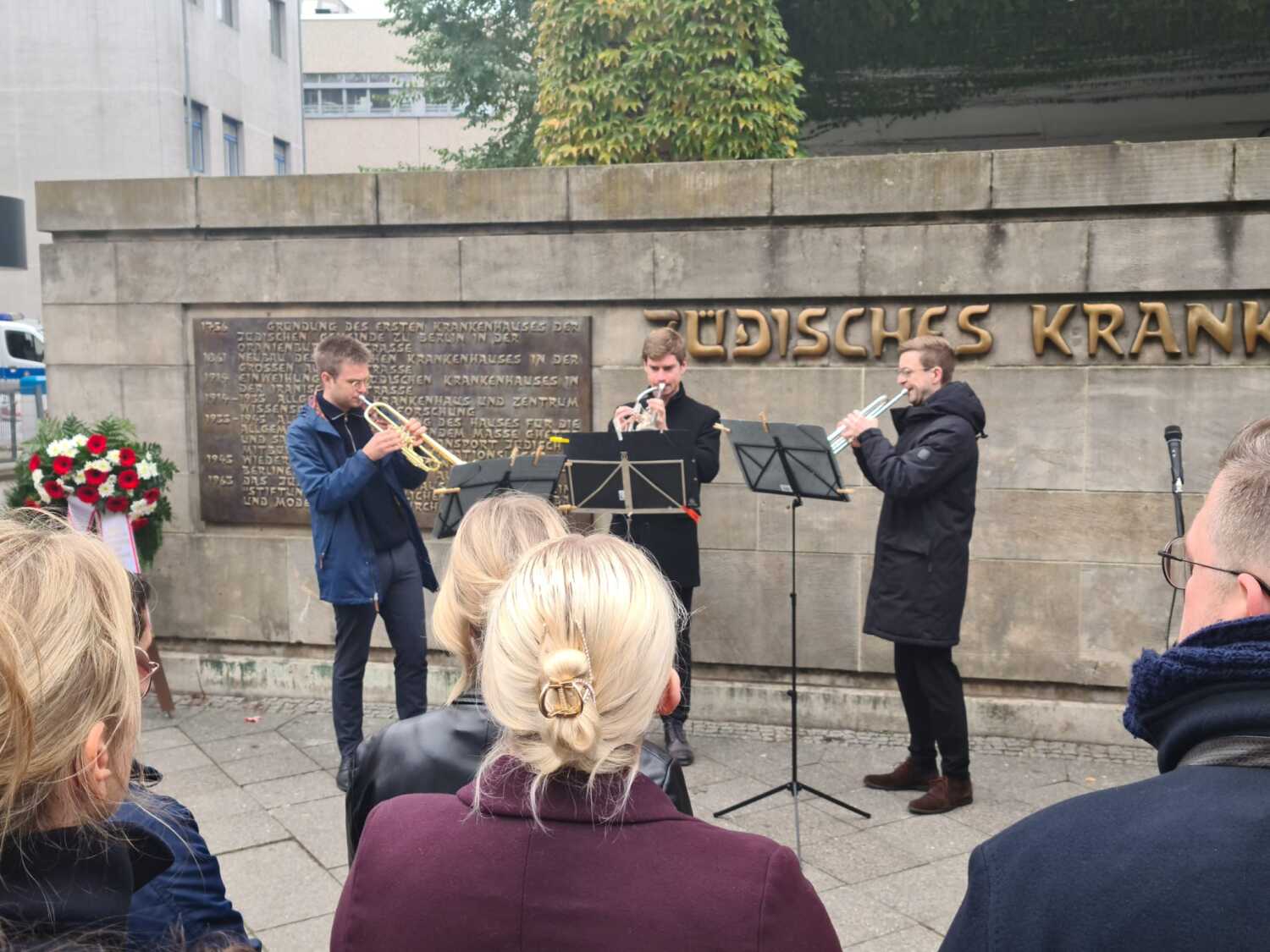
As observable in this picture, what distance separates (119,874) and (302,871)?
12.3ft

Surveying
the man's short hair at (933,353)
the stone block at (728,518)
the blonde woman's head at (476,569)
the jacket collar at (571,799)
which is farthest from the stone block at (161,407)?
the jacket collar at (571,799)

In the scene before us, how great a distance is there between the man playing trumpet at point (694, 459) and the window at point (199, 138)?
27.8m

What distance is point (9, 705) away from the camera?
1.42 m

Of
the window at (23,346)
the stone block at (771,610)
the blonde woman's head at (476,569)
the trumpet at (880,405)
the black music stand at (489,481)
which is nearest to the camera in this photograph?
the blonde woman's head at (476,569)

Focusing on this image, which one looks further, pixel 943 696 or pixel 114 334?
pixel 114 334

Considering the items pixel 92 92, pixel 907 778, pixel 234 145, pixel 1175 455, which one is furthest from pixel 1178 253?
pixel 234 145

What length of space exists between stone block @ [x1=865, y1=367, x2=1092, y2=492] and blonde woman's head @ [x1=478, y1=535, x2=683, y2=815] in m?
5.13

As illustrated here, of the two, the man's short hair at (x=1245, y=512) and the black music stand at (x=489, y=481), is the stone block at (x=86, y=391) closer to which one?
the black music stand at (x=489, y=481)

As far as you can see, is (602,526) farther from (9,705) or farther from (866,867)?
(9,705)

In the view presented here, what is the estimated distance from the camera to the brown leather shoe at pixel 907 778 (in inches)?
227

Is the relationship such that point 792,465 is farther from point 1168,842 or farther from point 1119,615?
point 1168,842

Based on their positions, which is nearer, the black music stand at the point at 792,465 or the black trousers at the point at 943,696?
the black music stand at the point at 792,465

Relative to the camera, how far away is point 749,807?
559 cm

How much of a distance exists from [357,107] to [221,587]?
45.9m
